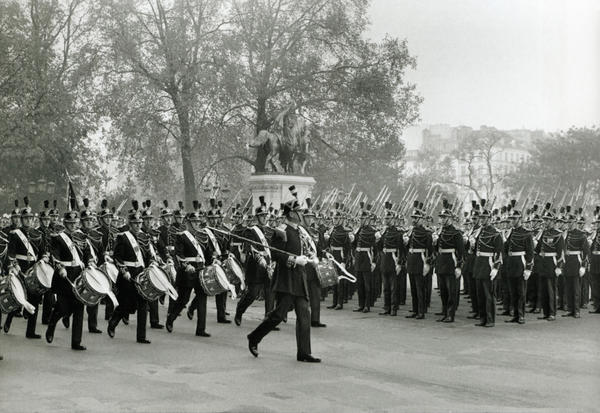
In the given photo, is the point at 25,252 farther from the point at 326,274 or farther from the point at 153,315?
the point at 326,274

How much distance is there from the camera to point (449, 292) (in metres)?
13.2

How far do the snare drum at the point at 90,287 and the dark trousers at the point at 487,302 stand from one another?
237 inches

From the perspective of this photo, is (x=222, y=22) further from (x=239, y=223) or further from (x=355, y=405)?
(x=355, y=405)

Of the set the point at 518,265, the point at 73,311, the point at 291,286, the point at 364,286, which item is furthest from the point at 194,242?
the point at 518,265

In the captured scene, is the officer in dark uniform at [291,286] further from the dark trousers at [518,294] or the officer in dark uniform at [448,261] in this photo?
the dark trousers at [518,294]

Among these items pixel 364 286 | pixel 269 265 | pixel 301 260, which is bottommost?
pixel 364 286

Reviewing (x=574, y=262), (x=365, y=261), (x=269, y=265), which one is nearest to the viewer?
(x=269, y=265)

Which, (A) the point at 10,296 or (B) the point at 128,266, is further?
(B) the point at 128,266

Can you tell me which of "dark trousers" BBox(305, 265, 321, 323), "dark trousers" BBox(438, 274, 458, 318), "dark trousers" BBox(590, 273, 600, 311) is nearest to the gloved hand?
"dark trousers" BBox(305, 265, 321, 323)

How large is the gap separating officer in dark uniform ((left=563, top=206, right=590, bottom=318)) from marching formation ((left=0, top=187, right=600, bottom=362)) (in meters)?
0.03

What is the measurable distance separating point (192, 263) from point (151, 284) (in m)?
1.34

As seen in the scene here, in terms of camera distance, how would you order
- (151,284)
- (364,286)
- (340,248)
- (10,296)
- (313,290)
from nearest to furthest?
(10,296) < (151,284) < (313,290) < (364,286) < (340,248)

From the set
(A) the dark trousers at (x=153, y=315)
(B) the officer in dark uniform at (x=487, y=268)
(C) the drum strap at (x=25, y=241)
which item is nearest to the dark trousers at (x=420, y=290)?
(B) the officer in dark uniform at (x=487, y=268)

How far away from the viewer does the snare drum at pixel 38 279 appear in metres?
11.1
